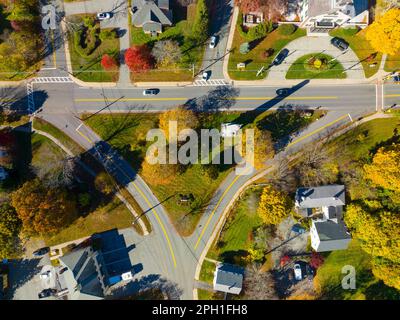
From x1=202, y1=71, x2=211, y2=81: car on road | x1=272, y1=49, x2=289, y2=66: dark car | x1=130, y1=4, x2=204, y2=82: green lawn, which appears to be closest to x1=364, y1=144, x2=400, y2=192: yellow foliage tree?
x1=272, y1=49, x2=289, y2=66: dark car

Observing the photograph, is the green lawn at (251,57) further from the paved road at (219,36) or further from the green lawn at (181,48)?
the green lawn at (181,48)

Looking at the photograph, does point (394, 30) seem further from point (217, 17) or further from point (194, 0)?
point (194, 0)

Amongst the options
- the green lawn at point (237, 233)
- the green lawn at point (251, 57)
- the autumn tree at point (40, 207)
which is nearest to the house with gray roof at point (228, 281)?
the green lawn at point (237, 233)

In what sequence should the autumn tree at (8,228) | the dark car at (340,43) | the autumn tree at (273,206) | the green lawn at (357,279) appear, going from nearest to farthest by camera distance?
the autumn tree at (8,228) → the autumn tree at (273,206) → the green lawn at (357,279) → the dark car at (340,43)

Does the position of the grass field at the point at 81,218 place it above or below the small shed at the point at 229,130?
below

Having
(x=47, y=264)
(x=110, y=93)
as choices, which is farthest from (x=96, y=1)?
(x=47, y=264)

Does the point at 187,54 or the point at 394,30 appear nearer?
the point at 394,30

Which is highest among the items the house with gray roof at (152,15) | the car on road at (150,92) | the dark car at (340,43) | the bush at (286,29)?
the house with gray roof at (152,15)
